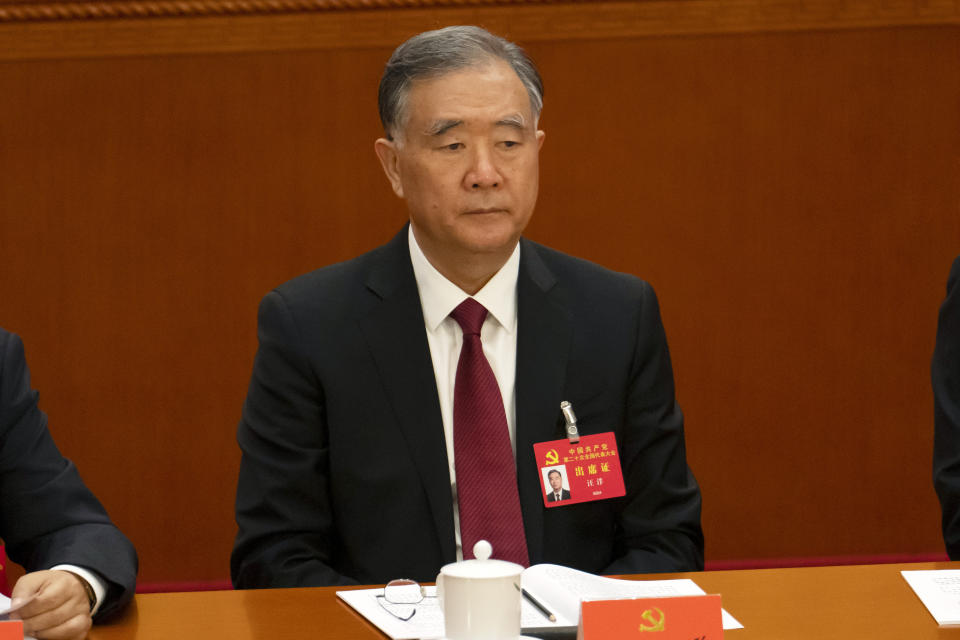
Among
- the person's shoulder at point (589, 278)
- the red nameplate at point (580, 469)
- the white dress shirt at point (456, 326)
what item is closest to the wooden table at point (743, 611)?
the red nameplate at point (580, 469)

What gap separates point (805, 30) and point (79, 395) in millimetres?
2315

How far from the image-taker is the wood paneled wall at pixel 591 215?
347 centimetres

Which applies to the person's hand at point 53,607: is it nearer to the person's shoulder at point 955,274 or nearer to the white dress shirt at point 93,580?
the white dress shirt at point 93,580

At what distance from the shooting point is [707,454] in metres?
3.59

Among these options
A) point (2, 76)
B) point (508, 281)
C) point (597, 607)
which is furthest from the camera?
point (2, 76)

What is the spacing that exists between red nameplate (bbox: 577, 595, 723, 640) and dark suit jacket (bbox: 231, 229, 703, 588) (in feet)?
2.24

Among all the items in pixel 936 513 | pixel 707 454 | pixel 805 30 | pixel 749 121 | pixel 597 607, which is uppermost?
pixel 805 30

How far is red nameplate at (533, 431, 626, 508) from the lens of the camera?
2.07 m

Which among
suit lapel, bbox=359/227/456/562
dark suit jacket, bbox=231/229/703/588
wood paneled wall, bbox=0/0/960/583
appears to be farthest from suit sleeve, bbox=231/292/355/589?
wood paneled wall, bbox=0/0/960/583

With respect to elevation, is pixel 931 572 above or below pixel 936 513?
above

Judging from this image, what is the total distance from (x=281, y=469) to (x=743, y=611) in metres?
0.85

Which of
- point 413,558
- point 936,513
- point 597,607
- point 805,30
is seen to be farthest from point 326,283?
point 936,513

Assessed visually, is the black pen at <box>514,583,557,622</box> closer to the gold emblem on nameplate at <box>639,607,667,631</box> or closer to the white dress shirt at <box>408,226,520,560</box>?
the gold emblem on nameplate at <box>639,607,667,631</box>

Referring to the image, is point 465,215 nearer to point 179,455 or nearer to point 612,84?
point 612,84
